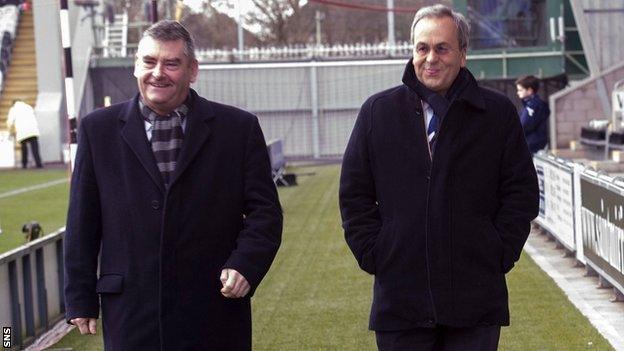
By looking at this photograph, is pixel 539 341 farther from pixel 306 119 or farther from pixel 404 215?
pixel 306 119

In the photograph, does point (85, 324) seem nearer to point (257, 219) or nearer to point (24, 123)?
point (257, 219)

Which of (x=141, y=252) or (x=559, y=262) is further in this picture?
(x=559, y=262)

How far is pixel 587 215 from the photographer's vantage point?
1273 cm

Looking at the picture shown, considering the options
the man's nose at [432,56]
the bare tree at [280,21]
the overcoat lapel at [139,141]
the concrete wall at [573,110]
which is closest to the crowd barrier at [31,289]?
the overcoat lapel at [139,141]

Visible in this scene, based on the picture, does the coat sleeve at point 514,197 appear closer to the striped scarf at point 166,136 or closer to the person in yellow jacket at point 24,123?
the striped scarf at point 166,136

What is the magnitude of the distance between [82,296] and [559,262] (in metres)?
9.75

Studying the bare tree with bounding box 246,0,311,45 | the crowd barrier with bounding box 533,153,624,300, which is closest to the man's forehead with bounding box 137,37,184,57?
the crowd barrier with bounding box 533,153,624,300

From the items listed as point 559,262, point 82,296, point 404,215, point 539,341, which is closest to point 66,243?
point 82,296

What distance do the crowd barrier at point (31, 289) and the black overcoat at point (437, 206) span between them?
448 cm

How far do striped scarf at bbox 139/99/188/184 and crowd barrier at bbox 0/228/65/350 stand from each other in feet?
14.2

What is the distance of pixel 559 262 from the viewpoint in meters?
14.4

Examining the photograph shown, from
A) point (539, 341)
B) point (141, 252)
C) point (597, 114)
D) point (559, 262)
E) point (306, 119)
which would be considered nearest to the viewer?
point (141, 252)

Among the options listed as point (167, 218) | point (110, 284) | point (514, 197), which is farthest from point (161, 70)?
point (514, 197)

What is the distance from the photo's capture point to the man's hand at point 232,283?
16.9ft
